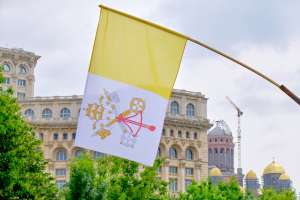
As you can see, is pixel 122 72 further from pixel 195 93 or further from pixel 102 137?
pixel 195 93

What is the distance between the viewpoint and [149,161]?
15016 mm

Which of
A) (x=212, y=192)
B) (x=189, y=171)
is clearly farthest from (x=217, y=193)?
(x=189, y=171)

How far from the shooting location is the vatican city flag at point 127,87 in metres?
15.1

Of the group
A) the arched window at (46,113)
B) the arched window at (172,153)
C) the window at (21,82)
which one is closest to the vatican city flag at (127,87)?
the arched window at (46,113)

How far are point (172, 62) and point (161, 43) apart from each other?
0.53 metres

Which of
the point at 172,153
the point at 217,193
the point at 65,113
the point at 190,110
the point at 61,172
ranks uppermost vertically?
the point at 190,110

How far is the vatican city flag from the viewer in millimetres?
15055

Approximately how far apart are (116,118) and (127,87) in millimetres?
723

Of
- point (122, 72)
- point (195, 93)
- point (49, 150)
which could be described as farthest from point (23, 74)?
point (122, 72)

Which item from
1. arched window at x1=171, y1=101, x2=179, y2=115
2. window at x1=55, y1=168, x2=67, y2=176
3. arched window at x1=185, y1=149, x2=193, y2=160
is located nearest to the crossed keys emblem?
window at x1=55, y1=168, x2=67, y2=176

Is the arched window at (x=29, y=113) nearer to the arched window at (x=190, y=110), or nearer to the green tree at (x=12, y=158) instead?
the arched window at (x=190, y=110)

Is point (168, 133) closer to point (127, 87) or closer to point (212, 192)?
point (212, 192)

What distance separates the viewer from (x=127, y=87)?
50.2 ft

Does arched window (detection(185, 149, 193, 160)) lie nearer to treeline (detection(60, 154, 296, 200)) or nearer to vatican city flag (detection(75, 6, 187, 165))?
A: treeline (detection(60, 154, 296, 200))
